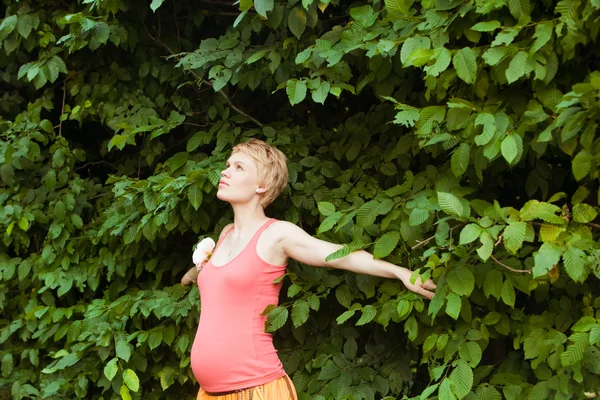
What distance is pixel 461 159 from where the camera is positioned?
97.7 inches

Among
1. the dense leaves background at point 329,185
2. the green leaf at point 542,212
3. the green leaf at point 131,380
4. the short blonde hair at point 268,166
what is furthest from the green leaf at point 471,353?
the green leaf at point 131,380

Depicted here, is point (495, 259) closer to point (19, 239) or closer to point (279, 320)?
point (279, 320)

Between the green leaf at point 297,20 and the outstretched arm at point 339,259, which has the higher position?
the green leaf at point 297,20

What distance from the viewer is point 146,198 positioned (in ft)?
10.9

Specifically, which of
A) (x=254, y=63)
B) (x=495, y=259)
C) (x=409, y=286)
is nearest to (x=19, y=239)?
(x=254, y=63)

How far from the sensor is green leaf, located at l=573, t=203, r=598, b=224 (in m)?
2.32

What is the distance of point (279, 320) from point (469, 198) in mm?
814

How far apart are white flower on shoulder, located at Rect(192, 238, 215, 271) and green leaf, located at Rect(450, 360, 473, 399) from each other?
103 centimetres

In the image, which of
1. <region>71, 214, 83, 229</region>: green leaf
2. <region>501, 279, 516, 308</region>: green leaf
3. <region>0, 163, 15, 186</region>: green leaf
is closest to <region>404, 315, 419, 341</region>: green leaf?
<region>501, 279, 516, 308</region>: green leaf

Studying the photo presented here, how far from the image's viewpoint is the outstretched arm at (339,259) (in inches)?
102

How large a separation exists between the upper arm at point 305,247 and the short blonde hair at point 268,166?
0.60ft

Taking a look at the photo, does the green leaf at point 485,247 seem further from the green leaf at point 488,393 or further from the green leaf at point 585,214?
the green leaf at point 488,393

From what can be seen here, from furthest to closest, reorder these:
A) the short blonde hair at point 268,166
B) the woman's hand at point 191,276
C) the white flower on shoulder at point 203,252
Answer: the woman's hand at point 191,276 → the white flower on shoulder at point 203,252 → the short blonde hair at point 268,166

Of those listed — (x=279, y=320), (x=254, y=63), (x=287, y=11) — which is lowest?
(x=279, y=320)
